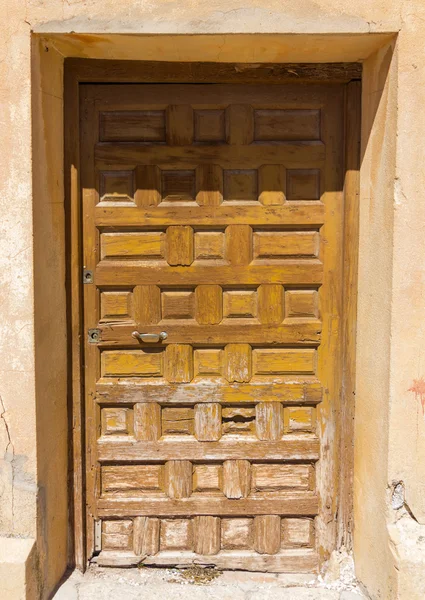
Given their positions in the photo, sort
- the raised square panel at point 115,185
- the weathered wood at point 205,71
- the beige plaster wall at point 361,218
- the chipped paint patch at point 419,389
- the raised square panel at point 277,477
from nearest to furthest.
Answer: the beige plaster wall at point 361,218
the chipped paint patch at point 419,389
the weathered wood at point 205,71
the raised square panel at point 115,185
the raised square panel at point 277,477

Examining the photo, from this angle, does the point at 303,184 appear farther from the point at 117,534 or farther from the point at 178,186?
the point at 117,534

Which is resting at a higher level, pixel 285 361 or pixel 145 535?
pixel 285 361

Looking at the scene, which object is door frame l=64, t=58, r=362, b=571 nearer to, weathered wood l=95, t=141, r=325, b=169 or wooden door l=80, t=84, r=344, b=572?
wooden door l=80, t=84, r=344, b=572

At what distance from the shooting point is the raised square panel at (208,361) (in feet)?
12.1

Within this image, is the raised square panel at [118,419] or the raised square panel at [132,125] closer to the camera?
the raised square panel at [132,125]

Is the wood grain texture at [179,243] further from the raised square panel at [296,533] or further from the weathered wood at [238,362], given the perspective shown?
the raised square panel at [296,533]

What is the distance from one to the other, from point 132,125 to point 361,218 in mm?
1290

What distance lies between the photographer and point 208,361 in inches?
145

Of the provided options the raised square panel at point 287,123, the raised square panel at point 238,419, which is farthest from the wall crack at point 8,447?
the raised square panel at point 287,123

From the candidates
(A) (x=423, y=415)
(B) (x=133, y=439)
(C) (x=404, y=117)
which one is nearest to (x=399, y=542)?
(A) (x=423, y=415)

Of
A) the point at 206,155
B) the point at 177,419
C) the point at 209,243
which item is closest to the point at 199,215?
the point at 209,243

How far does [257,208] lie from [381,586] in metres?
1.99

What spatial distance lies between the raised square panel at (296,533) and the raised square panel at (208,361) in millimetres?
911

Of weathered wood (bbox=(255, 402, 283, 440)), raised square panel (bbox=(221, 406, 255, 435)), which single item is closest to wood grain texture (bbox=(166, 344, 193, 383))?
raised square panel (bbox=(221, 406, 255, 435))
